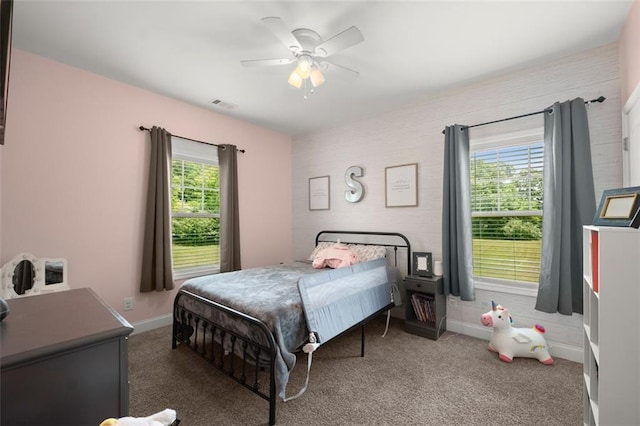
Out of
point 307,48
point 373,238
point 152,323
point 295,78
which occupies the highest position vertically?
point 307,48

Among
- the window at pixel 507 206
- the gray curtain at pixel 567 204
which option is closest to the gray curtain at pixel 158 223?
the window at pixel 507 206

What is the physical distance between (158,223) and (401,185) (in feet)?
9.20

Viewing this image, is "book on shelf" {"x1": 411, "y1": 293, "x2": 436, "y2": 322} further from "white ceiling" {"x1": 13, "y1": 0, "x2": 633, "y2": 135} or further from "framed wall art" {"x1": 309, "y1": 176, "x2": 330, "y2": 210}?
"white ceiling" {"x1": 13, "y1": 0, "x2": 633, "y2": 135}

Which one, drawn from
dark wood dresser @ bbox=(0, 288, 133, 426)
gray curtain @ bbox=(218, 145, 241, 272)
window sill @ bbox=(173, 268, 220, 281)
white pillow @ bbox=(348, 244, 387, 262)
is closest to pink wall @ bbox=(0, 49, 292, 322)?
window sill @ bbox=(173, 268, 220, 281)

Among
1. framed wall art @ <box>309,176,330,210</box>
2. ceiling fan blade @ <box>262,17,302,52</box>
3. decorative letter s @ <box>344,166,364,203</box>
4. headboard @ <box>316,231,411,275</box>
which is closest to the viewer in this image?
ceiling fan blade @ <box>262,17,302,52</box>

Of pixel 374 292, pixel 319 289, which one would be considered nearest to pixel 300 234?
pixel 374 292

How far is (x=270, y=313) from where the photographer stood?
186 cm

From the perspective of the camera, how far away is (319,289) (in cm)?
219

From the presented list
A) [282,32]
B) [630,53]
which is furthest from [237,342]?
[630,53]

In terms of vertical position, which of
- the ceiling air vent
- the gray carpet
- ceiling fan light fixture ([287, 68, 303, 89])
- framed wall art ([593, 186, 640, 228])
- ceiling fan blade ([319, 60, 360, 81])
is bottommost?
the gray carpet

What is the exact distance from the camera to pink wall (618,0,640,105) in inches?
72.5

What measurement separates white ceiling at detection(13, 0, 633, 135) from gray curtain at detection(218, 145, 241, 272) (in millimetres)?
892

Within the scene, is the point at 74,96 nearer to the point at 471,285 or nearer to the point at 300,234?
the point at 300,234

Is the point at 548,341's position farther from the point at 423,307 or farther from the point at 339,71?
the point at 339,71
